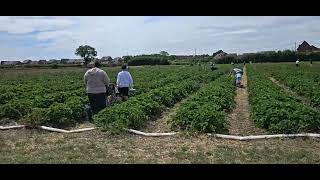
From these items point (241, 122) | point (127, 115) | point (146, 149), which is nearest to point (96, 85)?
point (127, 115)

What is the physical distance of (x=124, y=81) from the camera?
1322cm

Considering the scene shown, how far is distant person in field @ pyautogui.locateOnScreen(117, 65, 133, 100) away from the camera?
13.0 meters

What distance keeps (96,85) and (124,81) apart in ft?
8.79

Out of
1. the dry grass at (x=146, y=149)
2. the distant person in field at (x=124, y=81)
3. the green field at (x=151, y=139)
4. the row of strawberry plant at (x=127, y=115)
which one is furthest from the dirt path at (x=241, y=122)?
the distant person in field at (x=124, y=81)

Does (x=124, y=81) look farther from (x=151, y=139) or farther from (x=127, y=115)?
(x=151, y=139)

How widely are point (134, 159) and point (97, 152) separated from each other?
32.5 inches

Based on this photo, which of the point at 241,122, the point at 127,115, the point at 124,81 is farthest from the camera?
the point at 124,81

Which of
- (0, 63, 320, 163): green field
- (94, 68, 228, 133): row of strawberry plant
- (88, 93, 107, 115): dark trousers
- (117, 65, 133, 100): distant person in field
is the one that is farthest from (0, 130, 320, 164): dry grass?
(117, 65, 133, 100): distant person in field

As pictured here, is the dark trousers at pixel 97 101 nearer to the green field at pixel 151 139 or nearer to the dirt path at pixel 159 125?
the green field at pixel 151 139

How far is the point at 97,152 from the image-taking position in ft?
24.4

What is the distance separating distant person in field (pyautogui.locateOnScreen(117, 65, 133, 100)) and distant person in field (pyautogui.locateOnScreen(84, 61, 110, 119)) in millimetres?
2215
